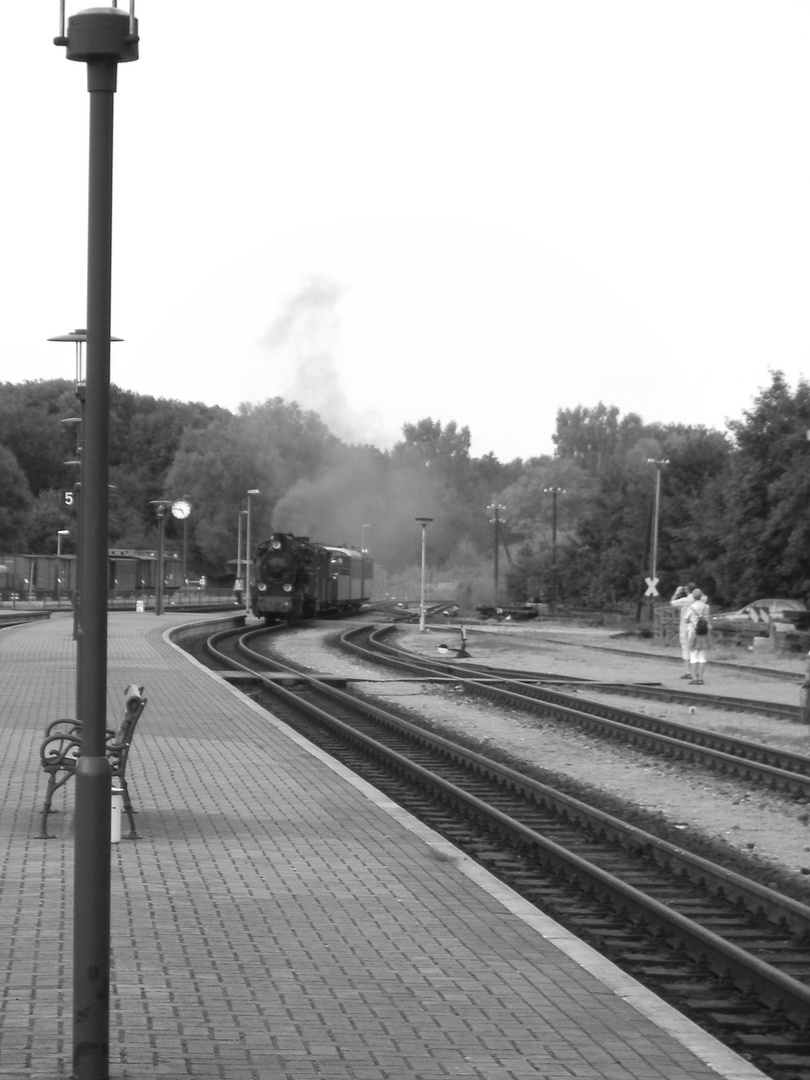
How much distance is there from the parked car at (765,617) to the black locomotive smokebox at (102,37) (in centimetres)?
3718

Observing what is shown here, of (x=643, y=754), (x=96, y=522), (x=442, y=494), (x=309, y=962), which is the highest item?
(x=442, y=494)

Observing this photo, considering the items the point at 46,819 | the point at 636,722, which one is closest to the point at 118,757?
the point at 46,819

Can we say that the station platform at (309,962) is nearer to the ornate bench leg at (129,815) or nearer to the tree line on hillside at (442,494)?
the ornate bench leg at (129,815)

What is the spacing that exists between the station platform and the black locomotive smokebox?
3512 mm

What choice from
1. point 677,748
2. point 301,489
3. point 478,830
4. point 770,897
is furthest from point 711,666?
point 301,489

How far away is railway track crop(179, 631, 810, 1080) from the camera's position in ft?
22.9

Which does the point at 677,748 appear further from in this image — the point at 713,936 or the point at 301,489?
the point at 301,489

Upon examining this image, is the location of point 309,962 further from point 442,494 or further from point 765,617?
point 442,494

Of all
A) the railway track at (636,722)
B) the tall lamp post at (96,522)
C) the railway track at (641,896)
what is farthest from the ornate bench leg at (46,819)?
the railway track at (636,722)

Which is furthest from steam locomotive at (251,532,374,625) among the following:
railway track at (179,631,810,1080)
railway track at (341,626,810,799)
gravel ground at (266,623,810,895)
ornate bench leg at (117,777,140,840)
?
ornate bench leg at (117,777,140,840)

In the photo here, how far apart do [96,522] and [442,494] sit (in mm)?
74749

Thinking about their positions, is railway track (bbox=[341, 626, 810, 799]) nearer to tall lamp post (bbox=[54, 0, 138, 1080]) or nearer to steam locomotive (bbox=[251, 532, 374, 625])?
tall lamp post (bbox=[54, 0, 138, 1080])

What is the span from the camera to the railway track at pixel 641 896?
275 inches

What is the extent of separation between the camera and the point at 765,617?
47.8m
